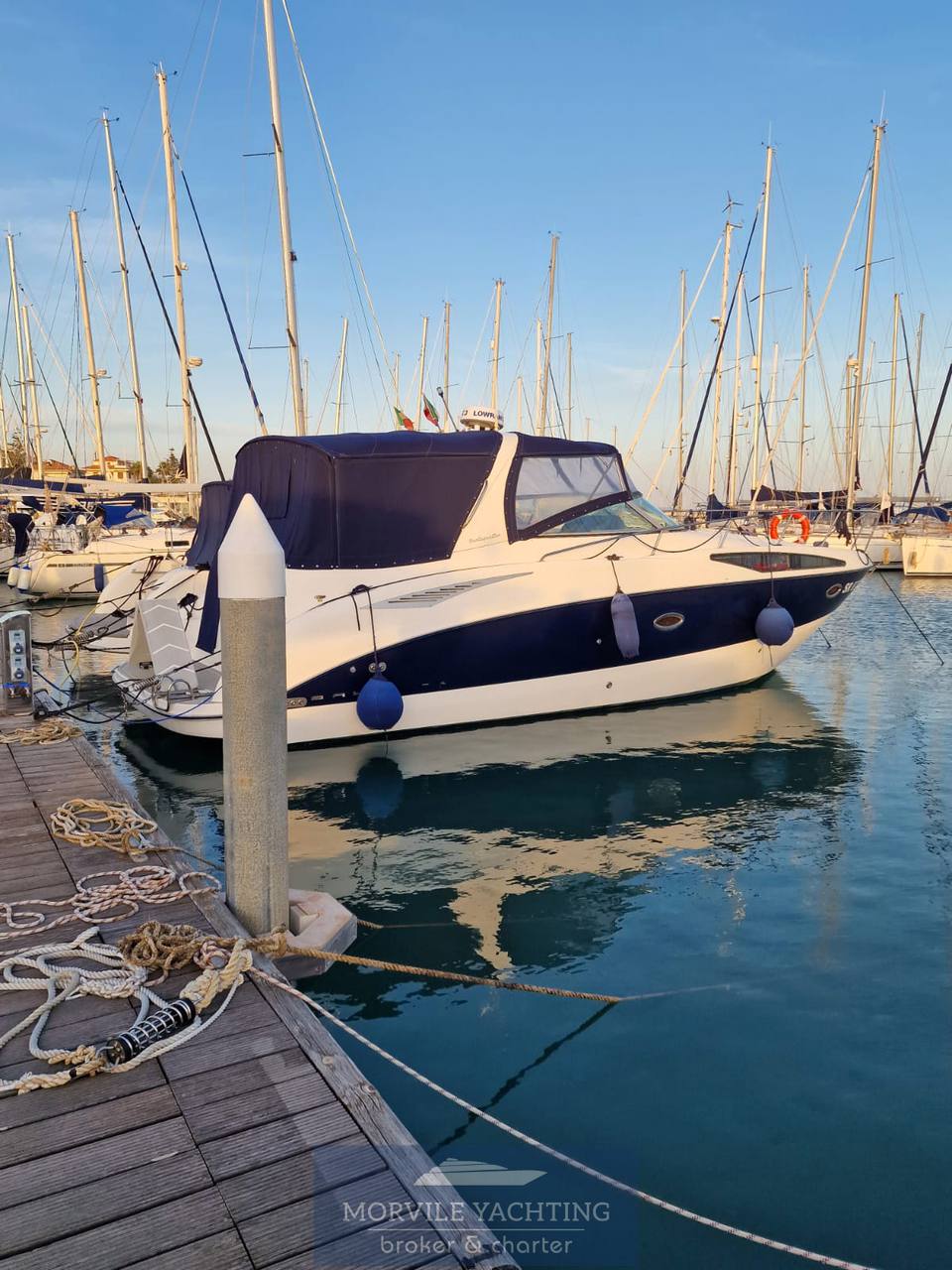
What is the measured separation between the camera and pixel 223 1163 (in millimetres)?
2475

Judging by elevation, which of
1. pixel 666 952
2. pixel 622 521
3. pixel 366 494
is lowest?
pixel 666 952

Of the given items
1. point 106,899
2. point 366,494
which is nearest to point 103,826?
point 106,899

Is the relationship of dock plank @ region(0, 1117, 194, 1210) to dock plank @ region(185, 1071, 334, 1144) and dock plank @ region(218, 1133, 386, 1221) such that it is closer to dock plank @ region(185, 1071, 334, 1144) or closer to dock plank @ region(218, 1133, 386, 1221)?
dock plank @ region(185, 1071, 334, 1144)

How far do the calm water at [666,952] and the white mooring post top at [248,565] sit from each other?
2.07 meters

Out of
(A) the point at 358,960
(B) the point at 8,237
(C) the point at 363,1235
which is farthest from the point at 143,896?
(B) the point at 8,237

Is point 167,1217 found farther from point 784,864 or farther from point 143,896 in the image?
point 784,864

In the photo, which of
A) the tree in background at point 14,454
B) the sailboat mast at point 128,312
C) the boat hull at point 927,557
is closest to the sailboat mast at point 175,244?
the sailboat mast at point 128,312

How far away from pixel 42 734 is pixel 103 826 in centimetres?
253

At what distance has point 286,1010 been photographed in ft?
10.7

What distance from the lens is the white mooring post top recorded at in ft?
12.1

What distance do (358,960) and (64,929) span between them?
1324 mm

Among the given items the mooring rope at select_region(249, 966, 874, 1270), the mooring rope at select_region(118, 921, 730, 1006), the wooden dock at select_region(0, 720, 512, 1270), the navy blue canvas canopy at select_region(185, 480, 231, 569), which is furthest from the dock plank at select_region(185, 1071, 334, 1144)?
the navy blue canvas canopy at select_region(185, 480, 231, 569)

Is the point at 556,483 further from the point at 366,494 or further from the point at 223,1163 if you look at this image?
the point at 223,1163

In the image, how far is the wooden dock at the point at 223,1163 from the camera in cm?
218
